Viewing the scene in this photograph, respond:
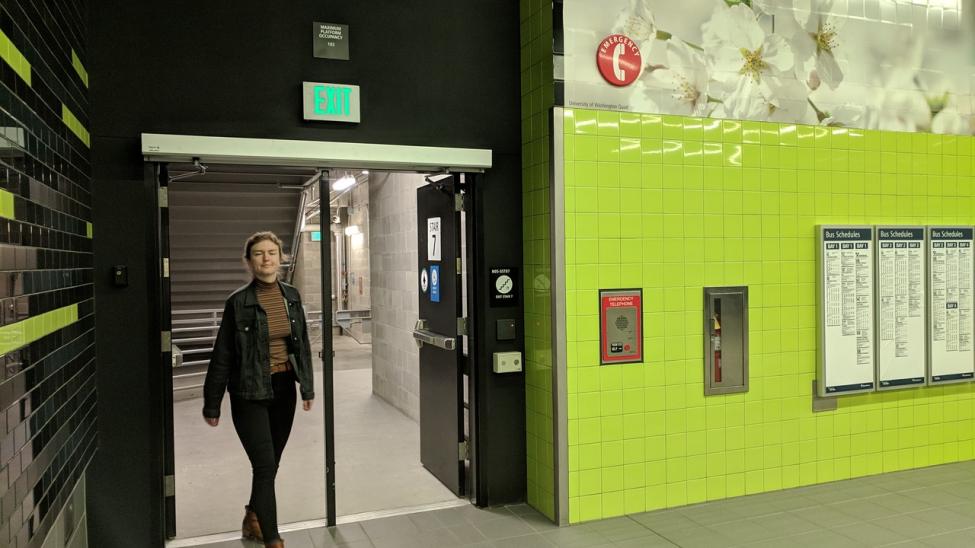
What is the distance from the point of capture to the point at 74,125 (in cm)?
304

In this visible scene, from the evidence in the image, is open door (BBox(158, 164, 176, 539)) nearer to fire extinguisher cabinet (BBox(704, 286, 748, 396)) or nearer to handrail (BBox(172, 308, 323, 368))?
handrail (BBox(172, 308, 323, 368))

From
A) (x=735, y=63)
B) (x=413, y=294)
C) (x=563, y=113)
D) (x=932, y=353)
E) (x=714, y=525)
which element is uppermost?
(x=735, y=63)

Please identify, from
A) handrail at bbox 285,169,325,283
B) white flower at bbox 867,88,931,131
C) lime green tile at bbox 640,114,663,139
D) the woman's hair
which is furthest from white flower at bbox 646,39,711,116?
the woman's hair

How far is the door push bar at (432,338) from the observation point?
4.43 metres

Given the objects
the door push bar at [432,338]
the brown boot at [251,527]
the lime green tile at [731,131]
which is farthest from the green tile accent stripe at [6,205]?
the lime green tile at [731,131]

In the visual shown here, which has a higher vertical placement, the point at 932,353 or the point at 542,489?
the point at 932,353

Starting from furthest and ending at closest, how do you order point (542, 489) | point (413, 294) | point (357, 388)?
point (357, 388) → point (413, 294) → point (542, 489)

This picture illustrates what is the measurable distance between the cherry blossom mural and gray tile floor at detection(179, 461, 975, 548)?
2.38 m

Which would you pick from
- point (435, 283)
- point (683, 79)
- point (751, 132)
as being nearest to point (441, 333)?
point (435, 283)

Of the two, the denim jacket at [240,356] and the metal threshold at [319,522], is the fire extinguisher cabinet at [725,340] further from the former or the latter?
the denim jacket at [240,356]

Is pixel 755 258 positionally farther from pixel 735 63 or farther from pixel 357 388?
pixel 357 388

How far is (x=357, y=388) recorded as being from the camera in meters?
7.62

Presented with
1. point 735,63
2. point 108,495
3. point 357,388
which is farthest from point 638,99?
point 357,388

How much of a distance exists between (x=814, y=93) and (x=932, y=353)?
1967 millimetres
